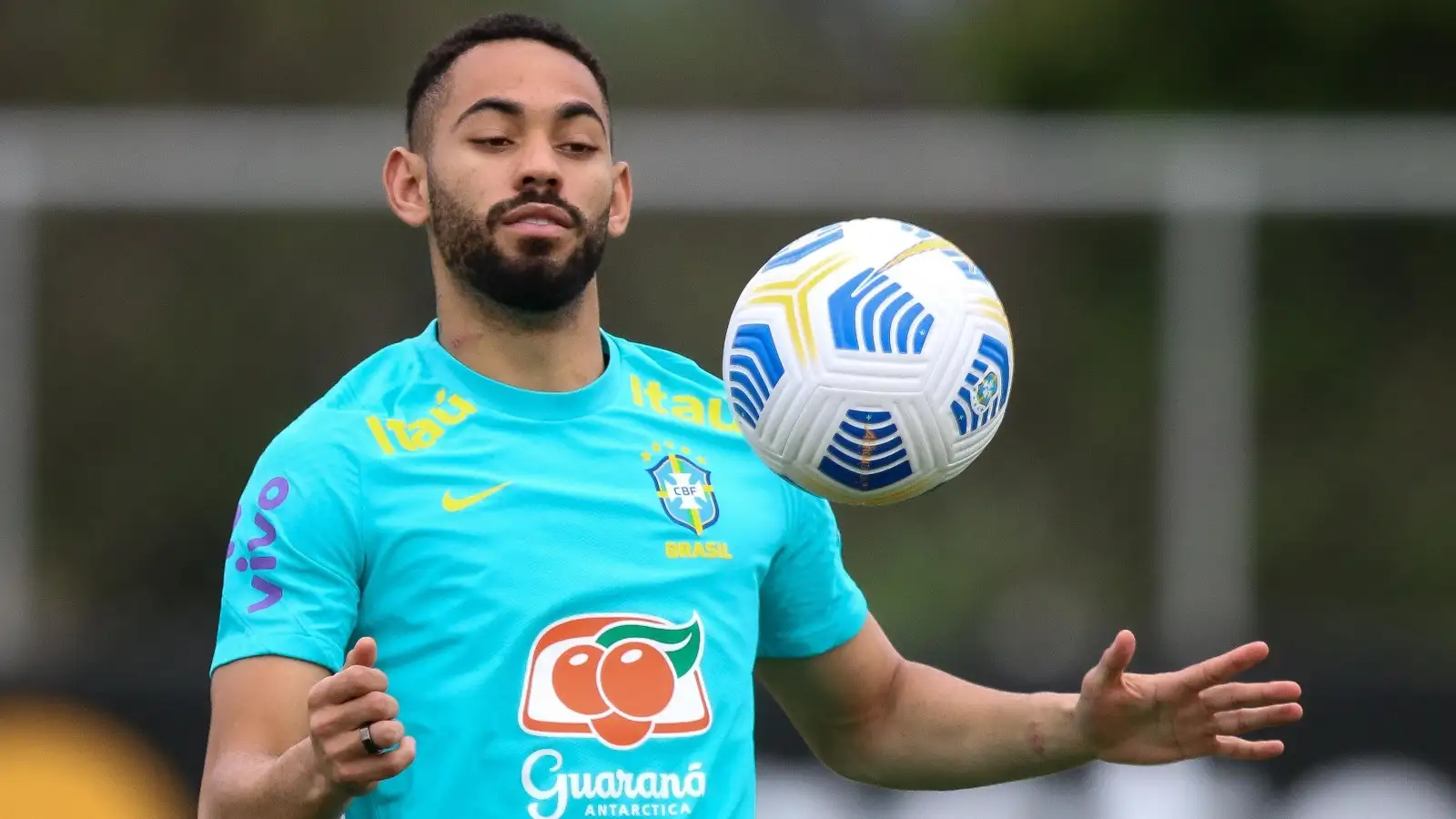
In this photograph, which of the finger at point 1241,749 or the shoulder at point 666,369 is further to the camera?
the shoulder at point 666,369

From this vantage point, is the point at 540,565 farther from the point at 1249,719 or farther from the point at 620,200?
the point at 1249,719

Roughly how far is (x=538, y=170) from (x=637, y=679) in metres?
0.96

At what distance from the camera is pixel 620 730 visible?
12.2 ft

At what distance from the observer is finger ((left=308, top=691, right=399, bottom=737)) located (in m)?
3.10

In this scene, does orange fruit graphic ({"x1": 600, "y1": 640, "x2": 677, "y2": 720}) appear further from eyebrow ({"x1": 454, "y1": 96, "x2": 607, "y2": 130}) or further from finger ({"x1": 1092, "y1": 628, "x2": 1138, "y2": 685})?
eyebrow ({"x1": 454, "y1": 96, "x2": 607, "y2": 130})

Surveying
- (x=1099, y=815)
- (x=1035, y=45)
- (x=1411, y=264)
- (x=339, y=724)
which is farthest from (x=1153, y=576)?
(x=339, y=724)

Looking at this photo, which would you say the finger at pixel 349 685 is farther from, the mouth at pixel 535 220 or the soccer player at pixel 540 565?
the mouth at pixel 535 220

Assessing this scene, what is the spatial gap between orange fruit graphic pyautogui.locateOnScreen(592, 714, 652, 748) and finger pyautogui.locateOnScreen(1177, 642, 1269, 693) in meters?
1.01

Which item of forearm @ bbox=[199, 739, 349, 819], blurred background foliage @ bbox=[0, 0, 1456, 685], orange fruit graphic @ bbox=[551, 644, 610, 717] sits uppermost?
blurred background foliage @ bbox=[0, 0, 1456, 685]

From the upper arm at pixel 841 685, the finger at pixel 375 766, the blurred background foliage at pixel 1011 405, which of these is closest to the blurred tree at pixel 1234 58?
the blurred background foliage at pixel 1011 405

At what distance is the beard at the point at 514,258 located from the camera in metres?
3.85

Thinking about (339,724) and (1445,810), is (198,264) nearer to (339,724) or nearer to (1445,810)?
(1445,810)

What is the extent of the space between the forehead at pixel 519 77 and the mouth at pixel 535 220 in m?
0.21

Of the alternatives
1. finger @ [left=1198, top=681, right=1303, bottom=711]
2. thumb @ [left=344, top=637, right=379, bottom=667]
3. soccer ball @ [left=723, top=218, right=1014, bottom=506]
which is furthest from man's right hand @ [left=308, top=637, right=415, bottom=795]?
finger @ [left=1198, top=681, right=1303, bottom=711]
